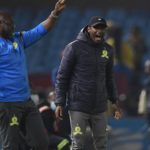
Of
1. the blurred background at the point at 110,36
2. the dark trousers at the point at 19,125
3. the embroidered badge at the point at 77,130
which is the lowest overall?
the blurred background at the point at 110,36

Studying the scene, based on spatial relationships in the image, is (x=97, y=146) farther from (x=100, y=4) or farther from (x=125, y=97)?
(x=100, y=4)

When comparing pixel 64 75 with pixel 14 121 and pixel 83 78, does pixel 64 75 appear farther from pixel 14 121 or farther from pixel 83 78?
pixel 14 121

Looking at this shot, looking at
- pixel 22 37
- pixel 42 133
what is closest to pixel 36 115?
pixel 42 133

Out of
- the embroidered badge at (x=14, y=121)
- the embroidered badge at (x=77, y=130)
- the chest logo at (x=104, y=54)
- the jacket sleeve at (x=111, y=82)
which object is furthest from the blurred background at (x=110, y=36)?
the embroidered badge at (x=14, y=121)

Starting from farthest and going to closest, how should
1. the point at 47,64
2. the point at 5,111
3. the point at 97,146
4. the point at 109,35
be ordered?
the point at 47,64
the point at 109,35
the point at 97,146
the point at 5,111

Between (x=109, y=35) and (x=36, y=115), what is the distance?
6773 millimetres

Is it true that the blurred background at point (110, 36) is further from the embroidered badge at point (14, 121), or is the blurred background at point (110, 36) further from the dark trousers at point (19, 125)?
the embroidered badge at point (14, 121)

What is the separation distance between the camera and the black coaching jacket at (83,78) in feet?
27.1

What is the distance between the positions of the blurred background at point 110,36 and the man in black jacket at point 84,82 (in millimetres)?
6117

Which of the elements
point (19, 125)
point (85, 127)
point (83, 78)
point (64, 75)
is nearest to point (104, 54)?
point (83, 78)

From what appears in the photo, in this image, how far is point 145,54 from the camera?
15984mm

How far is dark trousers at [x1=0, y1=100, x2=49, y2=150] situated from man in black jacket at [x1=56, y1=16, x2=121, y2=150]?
1.11 ft

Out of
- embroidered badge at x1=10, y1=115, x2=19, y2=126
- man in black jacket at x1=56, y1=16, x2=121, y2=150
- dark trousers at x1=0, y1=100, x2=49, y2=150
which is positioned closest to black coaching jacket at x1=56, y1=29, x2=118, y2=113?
man in black jacket at x1=56, y1=16, x2=121, y2=150

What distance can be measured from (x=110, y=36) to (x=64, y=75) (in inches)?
254
